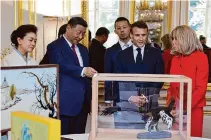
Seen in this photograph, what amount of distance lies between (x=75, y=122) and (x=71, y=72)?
0.38 m

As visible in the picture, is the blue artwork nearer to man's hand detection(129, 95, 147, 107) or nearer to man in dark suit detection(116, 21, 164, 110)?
man's hand detection(129, 95, 147, 107)

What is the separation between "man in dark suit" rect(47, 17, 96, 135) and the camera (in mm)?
2373

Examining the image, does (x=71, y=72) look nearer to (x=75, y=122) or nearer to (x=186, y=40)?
(x=75, y=122)

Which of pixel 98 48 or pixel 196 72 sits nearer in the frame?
pixel 196 72

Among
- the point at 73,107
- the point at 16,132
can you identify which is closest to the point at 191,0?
the point at 73,107

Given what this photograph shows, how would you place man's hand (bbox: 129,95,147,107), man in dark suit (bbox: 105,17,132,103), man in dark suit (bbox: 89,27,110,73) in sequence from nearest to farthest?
man's hand (bbox: 129,95,147,107) → man in dark suit (bbox: 105,17,132,103) → man in dark suit (bbox: 89,27,110,73)

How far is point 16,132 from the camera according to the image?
0.89 metres

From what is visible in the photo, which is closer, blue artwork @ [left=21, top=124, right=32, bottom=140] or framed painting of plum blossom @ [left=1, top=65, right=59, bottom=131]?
blue artwork @ [left=21, top=124, right=32, bottom=140]

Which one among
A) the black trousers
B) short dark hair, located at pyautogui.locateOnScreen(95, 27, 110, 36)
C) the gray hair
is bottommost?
the black trousers

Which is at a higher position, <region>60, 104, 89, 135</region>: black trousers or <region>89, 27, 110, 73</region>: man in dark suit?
<region>89, 27, 110, 73</region>: man in dark suit

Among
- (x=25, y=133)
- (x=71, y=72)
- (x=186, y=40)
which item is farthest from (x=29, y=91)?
(x=186, y=40)

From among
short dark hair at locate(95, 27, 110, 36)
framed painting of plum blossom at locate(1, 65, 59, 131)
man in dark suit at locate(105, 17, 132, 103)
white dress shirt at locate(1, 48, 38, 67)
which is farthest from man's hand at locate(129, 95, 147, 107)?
short dark hair at locate(95, 27, 110, 36)

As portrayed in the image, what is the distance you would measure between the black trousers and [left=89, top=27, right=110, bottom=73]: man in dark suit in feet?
3.46

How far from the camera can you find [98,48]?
12.4 ft
